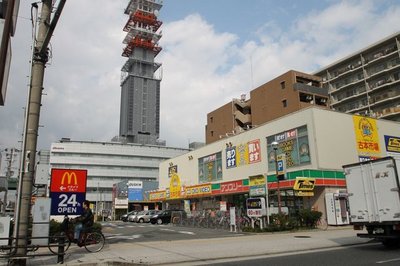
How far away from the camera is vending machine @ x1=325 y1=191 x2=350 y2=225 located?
26484 millimetres

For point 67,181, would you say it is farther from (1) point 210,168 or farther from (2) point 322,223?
(1) point 210,168

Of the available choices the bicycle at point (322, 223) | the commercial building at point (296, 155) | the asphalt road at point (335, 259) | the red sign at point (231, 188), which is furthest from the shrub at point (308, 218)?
the asphalt road at point (335, 259)

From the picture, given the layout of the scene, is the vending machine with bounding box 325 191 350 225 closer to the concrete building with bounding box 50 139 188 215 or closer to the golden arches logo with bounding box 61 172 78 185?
the golden arches logo with bounding box 61 172 78 185

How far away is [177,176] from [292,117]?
24.7 metres

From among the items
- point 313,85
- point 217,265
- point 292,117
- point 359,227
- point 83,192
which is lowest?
point 217,265

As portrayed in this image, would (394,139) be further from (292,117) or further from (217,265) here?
(217,265)

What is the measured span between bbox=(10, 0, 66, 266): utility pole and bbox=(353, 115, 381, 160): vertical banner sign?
89.5 feet

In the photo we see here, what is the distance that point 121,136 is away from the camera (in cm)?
12938

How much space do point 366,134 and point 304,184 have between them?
985cm

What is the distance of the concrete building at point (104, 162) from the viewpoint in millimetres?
95750

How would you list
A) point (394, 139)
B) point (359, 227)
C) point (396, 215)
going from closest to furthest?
point (396, 215) < point (359, 227) < point (394, 139)

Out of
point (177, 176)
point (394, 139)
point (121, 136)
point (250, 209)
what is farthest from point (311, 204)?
point (121, 136)

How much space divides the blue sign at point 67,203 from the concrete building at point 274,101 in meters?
37.6

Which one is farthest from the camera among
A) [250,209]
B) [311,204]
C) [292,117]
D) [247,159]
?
[247,159]
